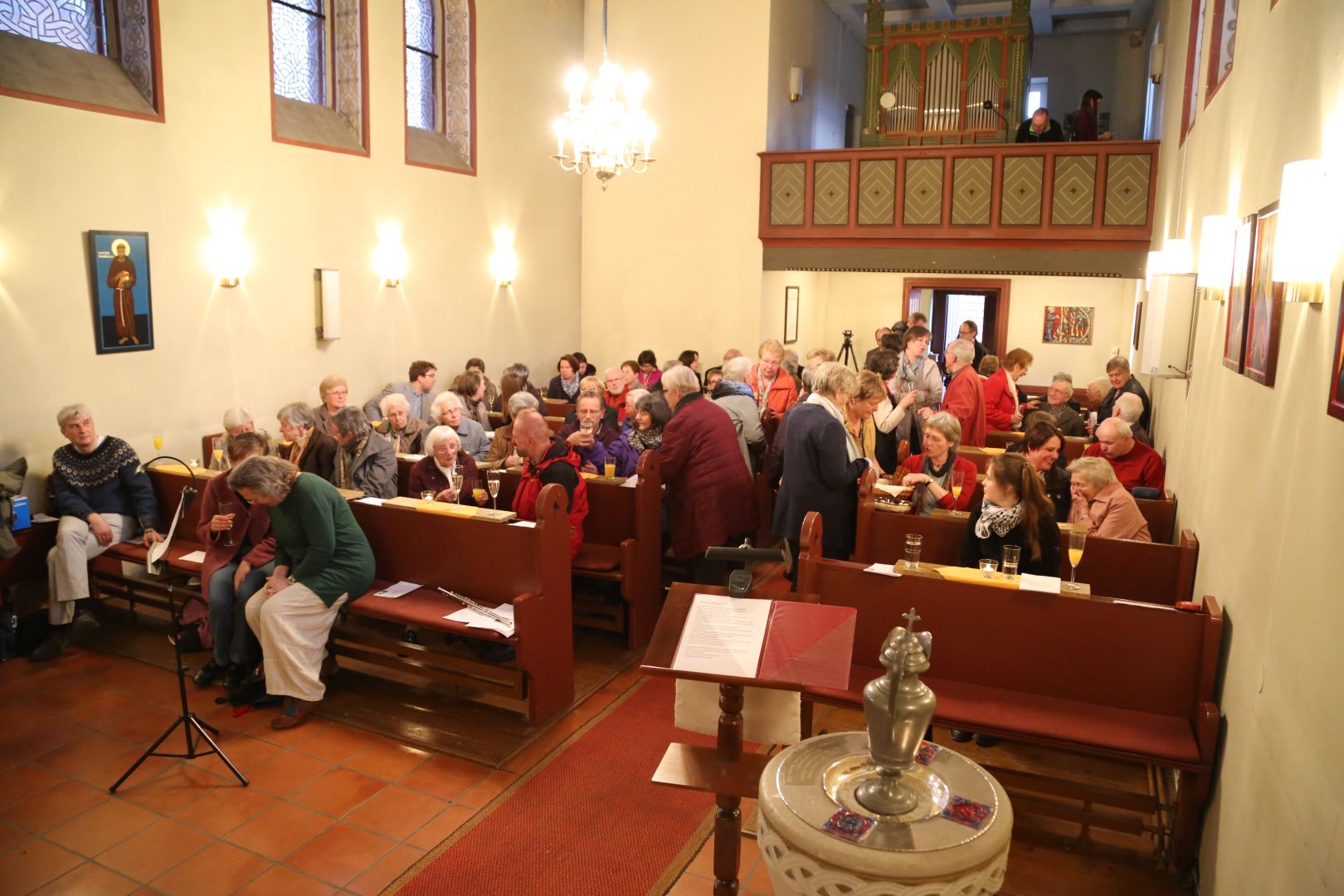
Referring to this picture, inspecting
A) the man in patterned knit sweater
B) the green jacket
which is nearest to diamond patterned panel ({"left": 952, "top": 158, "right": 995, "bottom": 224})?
the green jacket

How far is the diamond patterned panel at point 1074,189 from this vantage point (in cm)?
960

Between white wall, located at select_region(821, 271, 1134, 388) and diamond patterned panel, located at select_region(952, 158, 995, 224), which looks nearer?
diamond patterned panel, located at select_region(952, 158, 995, 224)

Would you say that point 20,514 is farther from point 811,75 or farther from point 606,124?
point 811,75

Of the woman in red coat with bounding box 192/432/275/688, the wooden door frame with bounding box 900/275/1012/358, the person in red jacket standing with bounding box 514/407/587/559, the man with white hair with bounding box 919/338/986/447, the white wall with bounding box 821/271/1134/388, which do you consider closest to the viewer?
the woman in red coat with bounding box 192/432/275/688

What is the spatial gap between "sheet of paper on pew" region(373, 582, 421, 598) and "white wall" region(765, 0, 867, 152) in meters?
7.68

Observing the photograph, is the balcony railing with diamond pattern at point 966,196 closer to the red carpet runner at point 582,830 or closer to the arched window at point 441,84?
the arched window at point 441,84

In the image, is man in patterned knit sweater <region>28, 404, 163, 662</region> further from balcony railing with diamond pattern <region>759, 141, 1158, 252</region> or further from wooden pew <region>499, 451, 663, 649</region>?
balcony railing with diamond pattern <region>759, 141, 1158, 252</region>

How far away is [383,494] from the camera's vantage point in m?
5.98

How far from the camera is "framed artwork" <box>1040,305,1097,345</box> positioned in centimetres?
1404

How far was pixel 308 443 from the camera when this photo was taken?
6.14 metres

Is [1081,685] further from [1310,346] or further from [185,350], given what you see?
[185,350]

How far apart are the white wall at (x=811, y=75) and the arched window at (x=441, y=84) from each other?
3.39 meters

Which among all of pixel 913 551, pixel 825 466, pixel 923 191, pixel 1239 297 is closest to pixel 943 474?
pixel 825 466

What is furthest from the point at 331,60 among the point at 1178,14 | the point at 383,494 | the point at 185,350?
the point at 1178,14
